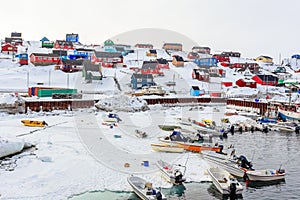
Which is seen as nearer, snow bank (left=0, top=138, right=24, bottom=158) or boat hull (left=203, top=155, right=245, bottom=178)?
boat hull (left=203, top=155, right=245, bottom=178)

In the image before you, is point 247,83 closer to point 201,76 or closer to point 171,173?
point 201,76

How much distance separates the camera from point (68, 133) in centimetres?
3150

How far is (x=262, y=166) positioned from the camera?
25.9 m

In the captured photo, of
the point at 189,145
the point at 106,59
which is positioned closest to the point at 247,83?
the point at 106,59

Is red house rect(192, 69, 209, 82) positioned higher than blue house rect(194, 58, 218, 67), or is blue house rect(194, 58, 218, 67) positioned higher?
blue house rect(194, 58, 218, 67)

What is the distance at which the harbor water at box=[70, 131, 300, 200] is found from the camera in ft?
62.2

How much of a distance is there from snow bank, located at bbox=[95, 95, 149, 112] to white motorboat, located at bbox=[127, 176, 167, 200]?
98.3 feet

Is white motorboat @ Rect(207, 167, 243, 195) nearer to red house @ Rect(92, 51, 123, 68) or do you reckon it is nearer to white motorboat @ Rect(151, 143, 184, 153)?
white motorboat @ Rect(151, 143, 184, 153)

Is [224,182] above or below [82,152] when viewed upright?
below

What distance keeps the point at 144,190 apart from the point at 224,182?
534 cm

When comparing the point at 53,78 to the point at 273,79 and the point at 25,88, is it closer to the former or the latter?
the point at 25,88

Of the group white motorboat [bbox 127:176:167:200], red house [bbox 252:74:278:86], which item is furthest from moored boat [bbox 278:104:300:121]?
red house [bbox 252:74:278:86]

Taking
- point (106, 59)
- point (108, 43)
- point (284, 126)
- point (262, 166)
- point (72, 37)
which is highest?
point (72, 37)

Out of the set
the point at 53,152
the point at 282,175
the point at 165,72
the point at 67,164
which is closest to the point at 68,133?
the point at 53,152
